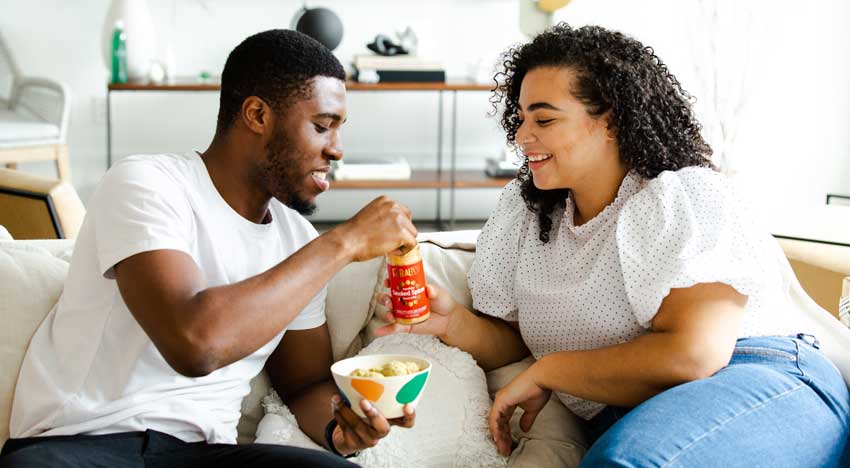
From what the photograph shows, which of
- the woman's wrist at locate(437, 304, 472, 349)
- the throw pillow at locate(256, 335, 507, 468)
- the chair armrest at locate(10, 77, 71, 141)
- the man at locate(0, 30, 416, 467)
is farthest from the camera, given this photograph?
the chair armrest at locate(10, 77, 71, 141)

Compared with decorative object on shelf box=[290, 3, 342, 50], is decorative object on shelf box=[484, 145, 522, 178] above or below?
below

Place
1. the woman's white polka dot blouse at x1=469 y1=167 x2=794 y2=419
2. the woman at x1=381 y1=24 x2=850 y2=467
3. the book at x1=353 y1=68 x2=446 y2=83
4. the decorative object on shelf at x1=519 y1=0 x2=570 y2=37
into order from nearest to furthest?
1. the woman at x1=381 y1=24 x2=850 y2=467
2. the woman's white polka dot blouse at x1=469 y1=167 x2=794 y2=419
3. the book at x1=353 y1=68 x2=446 y2=83
4. the decorative object on shelf at x1=519 y1=0 x2=570 y2=37

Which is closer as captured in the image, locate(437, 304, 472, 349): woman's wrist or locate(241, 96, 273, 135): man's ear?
locate(241, 96, 273, 135): man's ear

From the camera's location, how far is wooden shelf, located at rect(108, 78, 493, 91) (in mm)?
4055

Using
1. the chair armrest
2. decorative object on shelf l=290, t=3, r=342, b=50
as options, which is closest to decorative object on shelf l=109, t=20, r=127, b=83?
the chair armrest

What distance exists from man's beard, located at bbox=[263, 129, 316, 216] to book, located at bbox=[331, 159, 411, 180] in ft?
8.71

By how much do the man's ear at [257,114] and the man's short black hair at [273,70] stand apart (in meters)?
0.01

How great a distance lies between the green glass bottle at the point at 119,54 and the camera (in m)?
4.06

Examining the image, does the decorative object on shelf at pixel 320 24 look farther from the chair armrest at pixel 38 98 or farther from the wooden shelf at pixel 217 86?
the chair armrest at pixel 38 98

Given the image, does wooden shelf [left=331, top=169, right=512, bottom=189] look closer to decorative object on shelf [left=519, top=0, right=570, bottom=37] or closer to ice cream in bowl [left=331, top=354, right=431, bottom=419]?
decorative object on shelf [left=519, top=0, right=570, bottom=37]

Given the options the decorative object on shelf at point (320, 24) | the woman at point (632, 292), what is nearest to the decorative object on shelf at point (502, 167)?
the decorative object on shelf at point (320, 24)

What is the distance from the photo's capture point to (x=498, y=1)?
15.2 feet

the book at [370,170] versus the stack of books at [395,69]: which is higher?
the stack of books at [395,69]

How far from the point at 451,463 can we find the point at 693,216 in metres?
0.60
